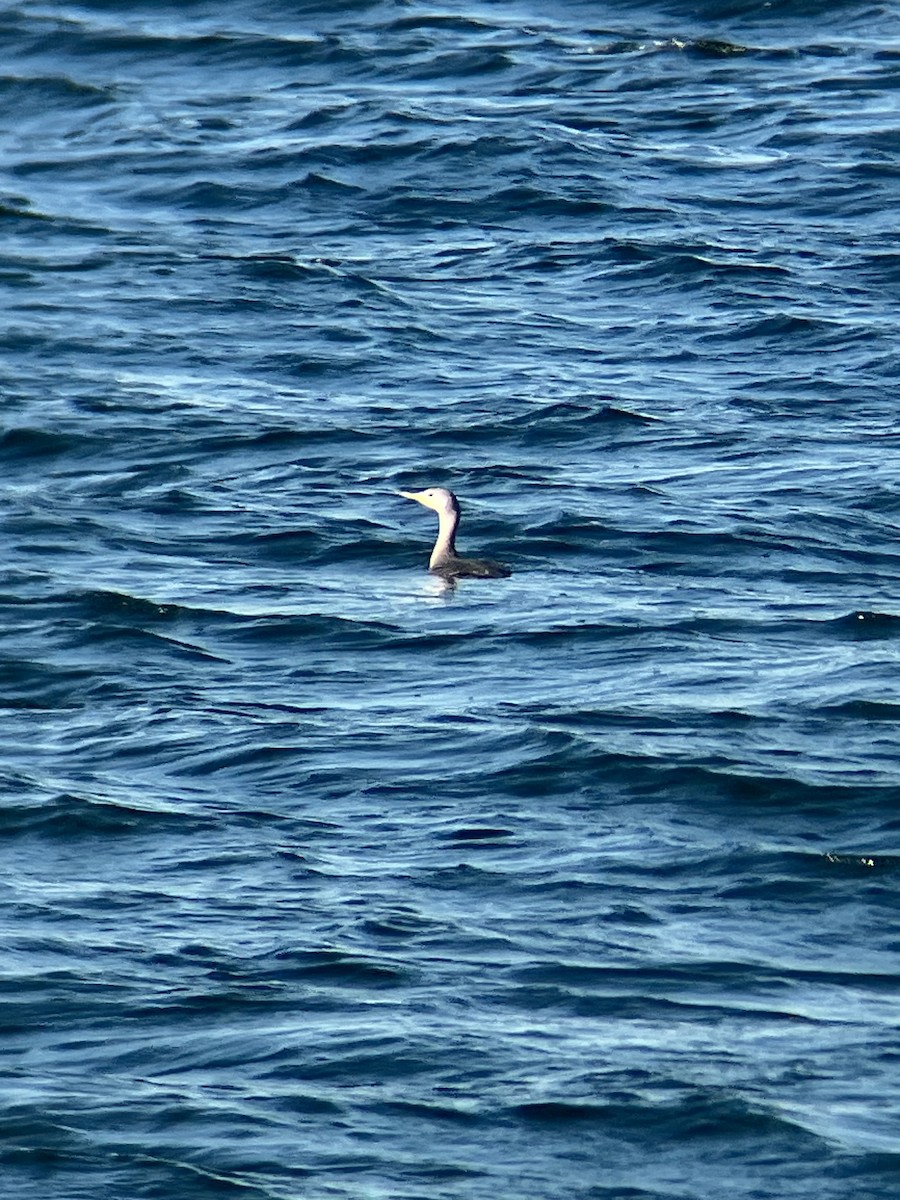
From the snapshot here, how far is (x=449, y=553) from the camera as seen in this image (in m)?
16.9

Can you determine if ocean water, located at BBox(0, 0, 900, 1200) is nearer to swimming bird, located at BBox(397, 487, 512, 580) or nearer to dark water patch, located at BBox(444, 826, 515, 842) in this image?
dark water patch, located at BBox(444, 826, 515, 842)

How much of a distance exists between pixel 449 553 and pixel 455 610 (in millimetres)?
823

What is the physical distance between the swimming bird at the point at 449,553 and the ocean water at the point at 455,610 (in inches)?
5.6

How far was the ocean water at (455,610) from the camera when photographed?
10062mm

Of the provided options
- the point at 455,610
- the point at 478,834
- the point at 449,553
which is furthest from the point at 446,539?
the point at 478,834

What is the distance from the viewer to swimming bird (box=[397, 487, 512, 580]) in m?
16.7

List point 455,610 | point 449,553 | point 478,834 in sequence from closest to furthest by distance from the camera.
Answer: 1. point 478,834
2. point 455,610
3. point 449,553

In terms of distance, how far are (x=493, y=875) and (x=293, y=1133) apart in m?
2.38

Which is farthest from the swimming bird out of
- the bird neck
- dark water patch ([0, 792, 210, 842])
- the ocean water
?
dark water patch ([0, 792, 210, 842])

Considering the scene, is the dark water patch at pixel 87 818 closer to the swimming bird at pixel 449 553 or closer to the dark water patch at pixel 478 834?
the dark water patch at pixel 478 834

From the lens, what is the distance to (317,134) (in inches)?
1089

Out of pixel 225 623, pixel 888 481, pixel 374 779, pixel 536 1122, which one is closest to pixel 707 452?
pixel 888 481

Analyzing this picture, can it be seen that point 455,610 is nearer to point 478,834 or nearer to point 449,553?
point 449,553

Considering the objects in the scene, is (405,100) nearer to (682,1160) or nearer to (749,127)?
(749,127)
